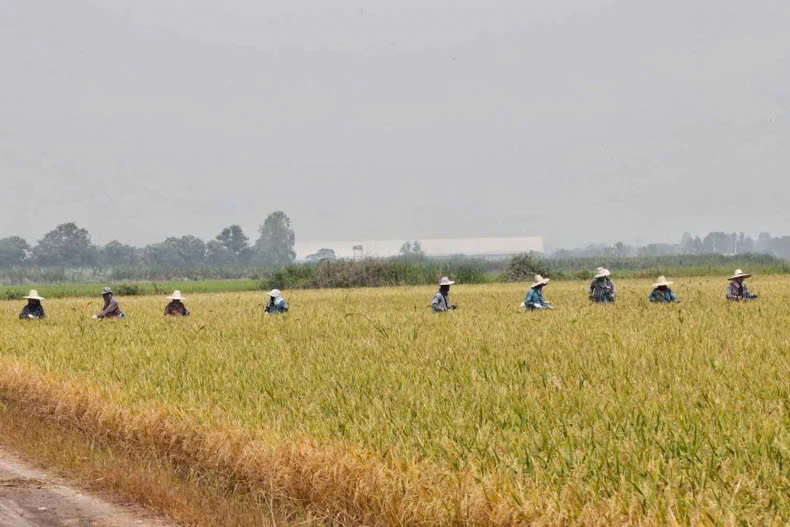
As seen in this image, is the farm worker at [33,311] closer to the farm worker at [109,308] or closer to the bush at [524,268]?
the farm worker at [109,308]

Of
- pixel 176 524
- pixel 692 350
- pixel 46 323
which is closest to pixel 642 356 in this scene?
pixel 692 350

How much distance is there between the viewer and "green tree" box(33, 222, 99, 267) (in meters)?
149

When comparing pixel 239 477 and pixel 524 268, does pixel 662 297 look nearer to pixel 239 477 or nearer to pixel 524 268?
pixel 239 477

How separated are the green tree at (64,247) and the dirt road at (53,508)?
15225 centimetres

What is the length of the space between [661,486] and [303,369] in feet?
20.0

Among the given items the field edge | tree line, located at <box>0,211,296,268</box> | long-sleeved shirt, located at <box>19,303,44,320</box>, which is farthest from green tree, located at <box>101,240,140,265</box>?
the field edge

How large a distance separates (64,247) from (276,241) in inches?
1677

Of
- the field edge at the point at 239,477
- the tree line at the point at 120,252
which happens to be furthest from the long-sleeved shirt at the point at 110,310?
the tree line at the point at 120,252

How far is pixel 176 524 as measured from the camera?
20.0 ft

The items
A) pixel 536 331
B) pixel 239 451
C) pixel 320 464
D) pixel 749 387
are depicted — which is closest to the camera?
pixel 320 464

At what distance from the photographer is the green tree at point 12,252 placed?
15625 centimetres

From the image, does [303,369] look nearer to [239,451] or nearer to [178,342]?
[239,451]

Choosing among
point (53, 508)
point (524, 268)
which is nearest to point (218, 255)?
point (524, 268)

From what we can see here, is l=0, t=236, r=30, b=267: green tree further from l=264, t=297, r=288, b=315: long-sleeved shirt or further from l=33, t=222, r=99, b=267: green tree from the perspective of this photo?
l=264, t=297, r=288, b=315: long-sleeved shirt
